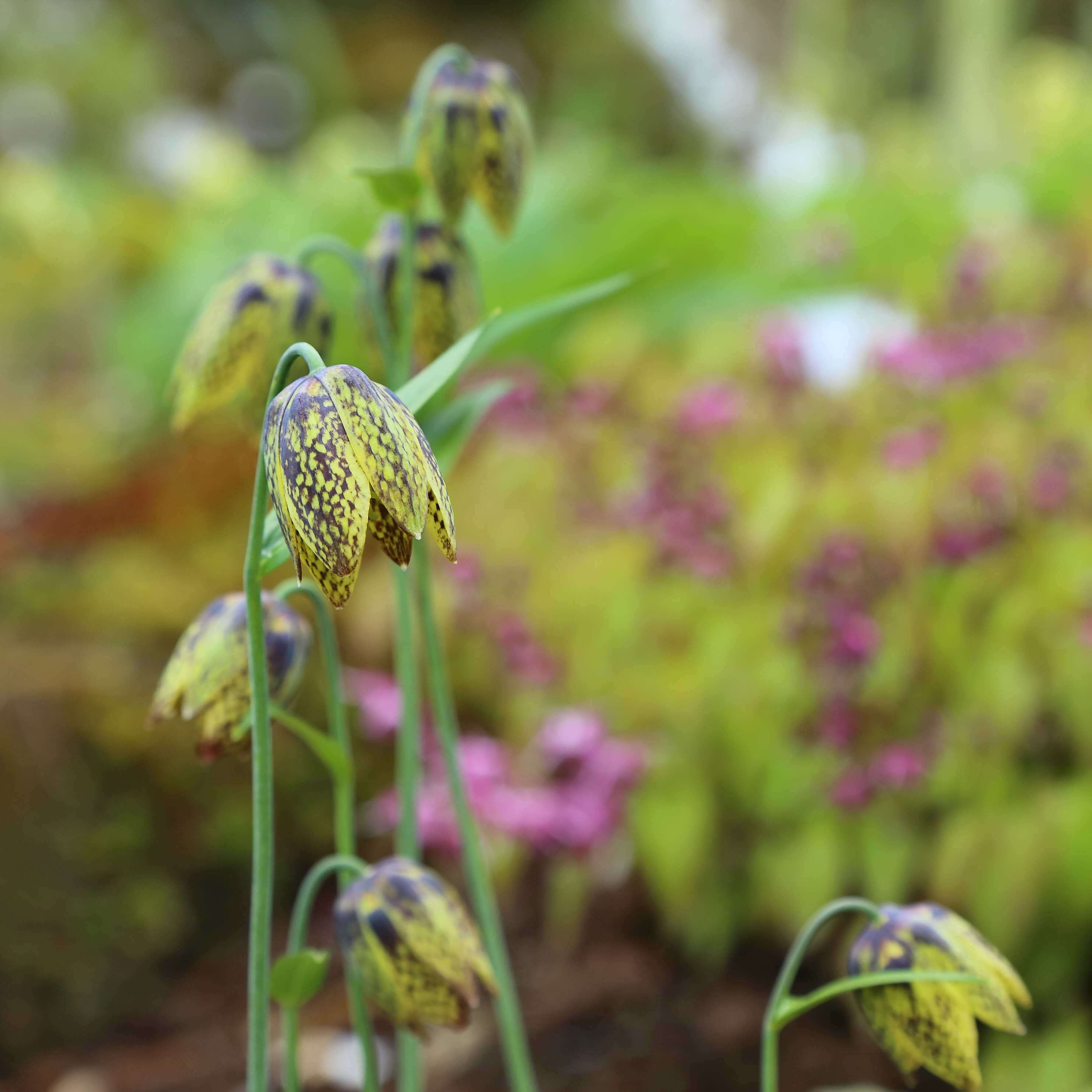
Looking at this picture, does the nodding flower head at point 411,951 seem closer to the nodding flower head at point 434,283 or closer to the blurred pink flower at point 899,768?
the nodding flower head at point 434,283

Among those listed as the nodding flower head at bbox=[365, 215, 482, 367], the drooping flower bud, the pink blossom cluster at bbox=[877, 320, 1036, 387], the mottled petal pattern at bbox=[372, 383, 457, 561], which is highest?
the pink blossom cluster at bbox=[877, 320, 1036, 387]

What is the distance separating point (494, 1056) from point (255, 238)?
2431mm

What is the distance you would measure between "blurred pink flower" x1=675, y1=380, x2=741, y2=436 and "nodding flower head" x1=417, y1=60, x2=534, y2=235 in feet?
2.79

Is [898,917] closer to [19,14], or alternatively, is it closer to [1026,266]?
[1026,266]

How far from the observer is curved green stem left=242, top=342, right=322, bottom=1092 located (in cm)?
51

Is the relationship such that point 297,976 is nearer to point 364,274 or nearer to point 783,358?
point 364,274

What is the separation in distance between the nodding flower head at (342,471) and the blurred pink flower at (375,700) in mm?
791

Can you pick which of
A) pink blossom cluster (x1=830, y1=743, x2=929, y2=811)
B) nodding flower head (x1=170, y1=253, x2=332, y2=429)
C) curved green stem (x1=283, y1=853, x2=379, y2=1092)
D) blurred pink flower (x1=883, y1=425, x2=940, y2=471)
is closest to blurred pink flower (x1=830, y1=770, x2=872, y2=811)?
pink blossom cluster (x1=830, y1=743, x2=929, y2=811)

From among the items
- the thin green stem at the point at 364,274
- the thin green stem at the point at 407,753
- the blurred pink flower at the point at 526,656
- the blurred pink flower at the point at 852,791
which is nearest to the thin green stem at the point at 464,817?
the thin green stem at the point at 407,753

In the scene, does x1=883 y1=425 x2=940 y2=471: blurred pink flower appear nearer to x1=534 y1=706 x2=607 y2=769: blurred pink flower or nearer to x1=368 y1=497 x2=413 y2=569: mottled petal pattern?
x1=534 y1=706 x2=607 y2=769: blurred pink flower

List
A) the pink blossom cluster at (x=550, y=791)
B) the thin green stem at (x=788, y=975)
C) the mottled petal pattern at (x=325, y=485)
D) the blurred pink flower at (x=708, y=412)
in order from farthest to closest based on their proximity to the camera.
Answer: the blurred pink flower at (x=708, y=412)
the pink blossom cluster at (x=550, y=791)
the thin green stem at (x=788, y=975)
the mottled petal pattern at (x=325, y=485)

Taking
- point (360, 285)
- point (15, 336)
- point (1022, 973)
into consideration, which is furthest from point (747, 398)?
point (15, 336)

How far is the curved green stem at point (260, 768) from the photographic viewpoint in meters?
0.51

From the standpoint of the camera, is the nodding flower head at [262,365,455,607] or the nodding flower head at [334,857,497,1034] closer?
the nodding flower head at [262,365,455,607]
